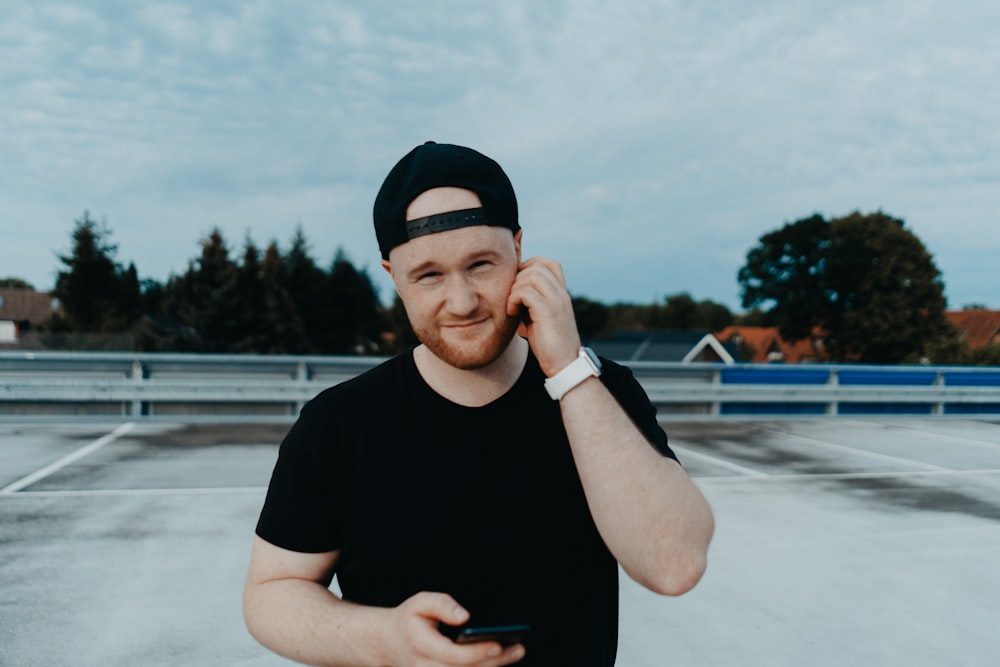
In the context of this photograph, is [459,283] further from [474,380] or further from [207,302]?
[207,302]

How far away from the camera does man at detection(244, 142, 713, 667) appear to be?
4.47ft

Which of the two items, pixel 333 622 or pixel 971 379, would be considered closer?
pixel 333 622

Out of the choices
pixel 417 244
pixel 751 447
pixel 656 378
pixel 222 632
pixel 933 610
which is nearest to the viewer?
pixel 417 244

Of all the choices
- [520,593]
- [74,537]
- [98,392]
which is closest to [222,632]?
[74,537]

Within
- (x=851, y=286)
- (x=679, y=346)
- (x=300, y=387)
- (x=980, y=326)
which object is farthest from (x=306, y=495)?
(x=980, y=326)

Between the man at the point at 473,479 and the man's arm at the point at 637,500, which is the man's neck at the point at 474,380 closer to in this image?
the man at the point at 473,479

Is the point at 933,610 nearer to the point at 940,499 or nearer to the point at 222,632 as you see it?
the point at 940,499

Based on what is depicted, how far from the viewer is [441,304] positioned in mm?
1479

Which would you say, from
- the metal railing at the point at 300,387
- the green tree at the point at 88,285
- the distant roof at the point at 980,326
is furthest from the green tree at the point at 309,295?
the distant roof at the point at 980,326

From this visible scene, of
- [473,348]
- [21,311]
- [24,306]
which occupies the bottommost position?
[473,348]

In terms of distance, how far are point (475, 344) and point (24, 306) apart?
292 ft

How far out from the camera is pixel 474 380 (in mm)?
1584

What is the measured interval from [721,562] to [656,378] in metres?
6.49

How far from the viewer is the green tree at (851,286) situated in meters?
52.2
